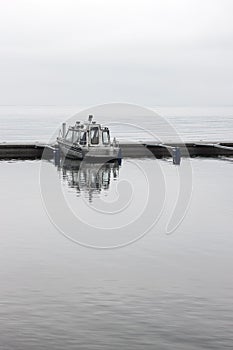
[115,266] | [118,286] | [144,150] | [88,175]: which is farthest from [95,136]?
[118,286]

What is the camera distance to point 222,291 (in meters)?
18.4

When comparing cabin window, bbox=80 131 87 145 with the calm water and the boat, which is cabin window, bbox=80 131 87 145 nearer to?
the boat

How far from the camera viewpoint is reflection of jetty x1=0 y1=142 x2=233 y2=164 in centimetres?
6431

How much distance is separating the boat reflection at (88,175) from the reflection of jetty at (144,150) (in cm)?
451

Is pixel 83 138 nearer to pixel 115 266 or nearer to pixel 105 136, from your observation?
pixel 105 136

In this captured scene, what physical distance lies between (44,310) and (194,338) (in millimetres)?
3892

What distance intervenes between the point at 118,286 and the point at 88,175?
29.7 m

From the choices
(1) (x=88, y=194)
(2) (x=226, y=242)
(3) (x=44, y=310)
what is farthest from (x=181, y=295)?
(1) (x=88, y=194)

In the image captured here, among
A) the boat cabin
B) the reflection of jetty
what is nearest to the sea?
the boat cabin

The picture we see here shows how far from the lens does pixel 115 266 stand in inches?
861

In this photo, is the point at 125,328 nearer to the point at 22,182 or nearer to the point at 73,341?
the point at 73,341

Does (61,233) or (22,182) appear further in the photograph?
(22,182)

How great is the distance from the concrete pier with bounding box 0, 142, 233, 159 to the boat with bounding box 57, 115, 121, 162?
10.5 ft

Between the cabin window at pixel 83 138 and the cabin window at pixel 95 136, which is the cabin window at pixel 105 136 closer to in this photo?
the cabin window at pixel 95 136
